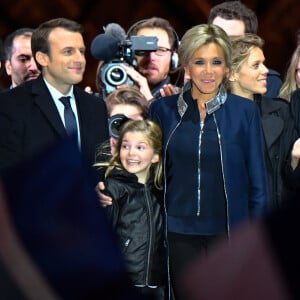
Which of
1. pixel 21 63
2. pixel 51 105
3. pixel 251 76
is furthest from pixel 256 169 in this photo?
pixel 21 63

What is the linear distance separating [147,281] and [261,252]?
2688 mm

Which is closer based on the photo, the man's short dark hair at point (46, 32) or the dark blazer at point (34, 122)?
the dark blazer at point (34, 122)

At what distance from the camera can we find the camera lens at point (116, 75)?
154 inches

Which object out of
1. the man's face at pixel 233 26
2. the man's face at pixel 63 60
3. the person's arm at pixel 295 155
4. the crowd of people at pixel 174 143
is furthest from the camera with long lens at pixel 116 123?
the man's face at pixel 233 26

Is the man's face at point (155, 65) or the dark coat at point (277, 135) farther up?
the man's face at point (155, 65)

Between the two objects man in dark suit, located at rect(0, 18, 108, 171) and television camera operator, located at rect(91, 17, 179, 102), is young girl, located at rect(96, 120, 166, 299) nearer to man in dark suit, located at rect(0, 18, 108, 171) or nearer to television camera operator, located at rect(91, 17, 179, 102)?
man in dark suit, located at rect(0, 18, 108, 171)

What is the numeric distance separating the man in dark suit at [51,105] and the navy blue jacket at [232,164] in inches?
10.4

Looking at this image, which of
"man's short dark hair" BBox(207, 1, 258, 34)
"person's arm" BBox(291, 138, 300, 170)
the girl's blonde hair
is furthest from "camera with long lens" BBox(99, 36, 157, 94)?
"person's arm" BBox(291, 138, 300, 170)

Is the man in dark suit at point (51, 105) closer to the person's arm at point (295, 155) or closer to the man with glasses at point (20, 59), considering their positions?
the person's arm at point (295, 155)

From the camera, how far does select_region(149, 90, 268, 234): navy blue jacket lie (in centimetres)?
296

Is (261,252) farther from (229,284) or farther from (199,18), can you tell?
(199,18)

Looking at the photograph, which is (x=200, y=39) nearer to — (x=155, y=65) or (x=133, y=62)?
(x=133, y=62)

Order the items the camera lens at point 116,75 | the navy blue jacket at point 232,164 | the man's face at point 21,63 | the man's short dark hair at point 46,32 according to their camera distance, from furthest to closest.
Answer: the man's face at point 21,63, the camera lens at point 116,75, the man's short dark hair at point 46,32, the navy blue jacket at point 232,164

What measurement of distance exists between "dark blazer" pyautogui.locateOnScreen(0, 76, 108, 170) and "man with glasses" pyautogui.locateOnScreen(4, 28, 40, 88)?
1285 millimetres
